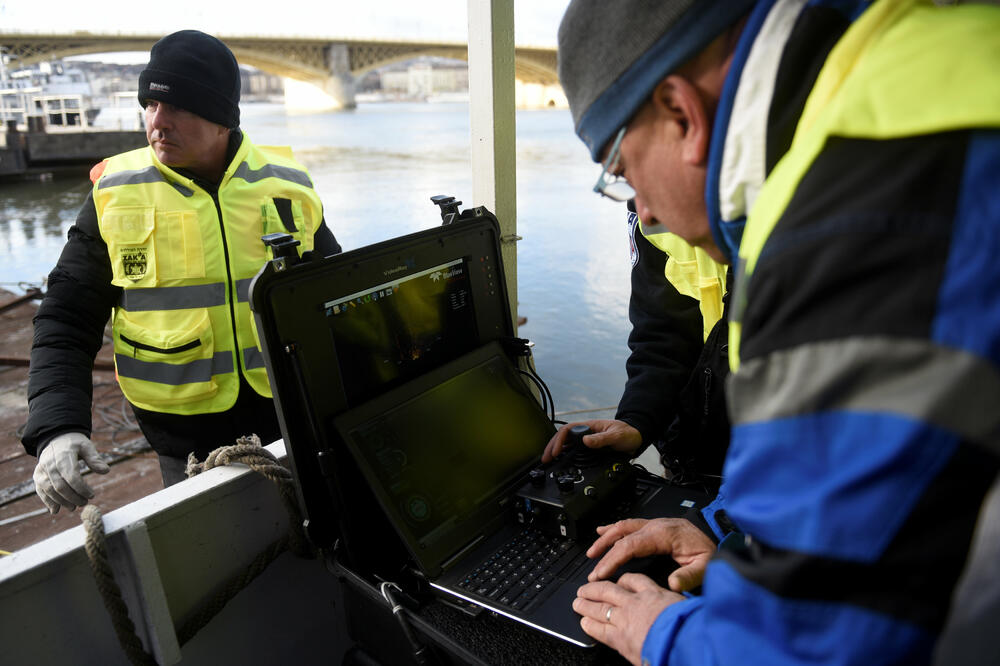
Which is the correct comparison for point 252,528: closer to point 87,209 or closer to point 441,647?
point 441,647

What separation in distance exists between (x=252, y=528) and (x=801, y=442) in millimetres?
977

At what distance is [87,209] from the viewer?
176cm

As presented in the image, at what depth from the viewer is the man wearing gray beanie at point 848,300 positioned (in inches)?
17.7

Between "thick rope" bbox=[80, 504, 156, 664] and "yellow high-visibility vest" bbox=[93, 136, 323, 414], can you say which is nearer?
"thick rope" bbox=[80, 504, 156, 664]

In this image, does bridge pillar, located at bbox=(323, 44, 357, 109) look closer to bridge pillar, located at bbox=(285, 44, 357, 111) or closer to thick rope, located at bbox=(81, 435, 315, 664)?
bridge pillar, located at bbox=(285, 44, 357, 111)

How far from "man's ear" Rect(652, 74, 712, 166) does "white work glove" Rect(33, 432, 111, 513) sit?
1.27 m

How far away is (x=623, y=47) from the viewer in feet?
2.10

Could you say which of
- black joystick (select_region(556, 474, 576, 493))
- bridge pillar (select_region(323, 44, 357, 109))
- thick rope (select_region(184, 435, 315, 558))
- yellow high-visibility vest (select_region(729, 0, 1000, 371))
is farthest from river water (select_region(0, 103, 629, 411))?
bridge pillar (select_region(323, 44, 357, 109))

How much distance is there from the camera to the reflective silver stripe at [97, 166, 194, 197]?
1.73 m

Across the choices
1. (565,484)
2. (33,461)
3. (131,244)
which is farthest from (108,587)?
(33,461)

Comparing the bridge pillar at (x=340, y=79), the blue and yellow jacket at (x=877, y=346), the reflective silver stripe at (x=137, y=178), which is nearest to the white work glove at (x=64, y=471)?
the reflective silver stripe at (x=137, y=178)

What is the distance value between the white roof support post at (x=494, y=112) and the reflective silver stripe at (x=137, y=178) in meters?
0.85

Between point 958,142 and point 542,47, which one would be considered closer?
point 958,142

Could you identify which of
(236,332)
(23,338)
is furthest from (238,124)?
(23,338)
